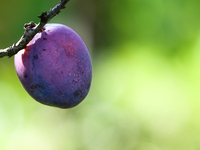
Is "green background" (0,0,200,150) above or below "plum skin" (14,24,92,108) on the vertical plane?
above

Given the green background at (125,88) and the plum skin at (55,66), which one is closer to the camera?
the plum skin at (55,66)

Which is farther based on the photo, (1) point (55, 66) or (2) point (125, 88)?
(2) point (125, 88)

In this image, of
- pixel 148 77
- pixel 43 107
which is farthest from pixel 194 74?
pixel 43 107

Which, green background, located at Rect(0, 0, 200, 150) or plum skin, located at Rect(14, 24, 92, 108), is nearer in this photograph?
plum skin, located at Rect(14, 24, 92, 108)

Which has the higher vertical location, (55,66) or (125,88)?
(125,88)

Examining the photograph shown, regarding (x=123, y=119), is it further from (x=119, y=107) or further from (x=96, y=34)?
(x=96, y=34)
